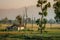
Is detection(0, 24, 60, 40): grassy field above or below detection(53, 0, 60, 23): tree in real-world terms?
below

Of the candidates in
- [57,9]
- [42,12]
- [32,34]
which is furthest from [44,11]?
[32,34]

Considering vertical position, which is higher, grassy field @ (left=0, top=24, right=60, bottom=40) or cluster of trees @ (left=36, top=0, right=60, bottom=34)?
cluster of trees @ (left=36, top=0, right=60, bottom=34)

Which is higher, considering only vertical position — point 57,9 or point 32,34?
point 57,9

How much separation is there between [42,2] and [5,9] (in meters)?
0.56

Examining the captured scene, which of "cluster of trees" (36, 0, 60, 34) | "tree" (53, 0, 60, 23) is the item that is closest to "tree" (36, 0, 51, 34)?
Answer: "cluster of trees" (36, 0, 60, 34)

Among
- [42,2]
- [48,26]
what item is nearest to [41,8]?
[42,2]

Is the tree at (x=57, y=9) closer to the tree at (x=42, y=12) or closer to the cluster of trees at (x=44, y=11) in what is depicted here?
the cluster of trees at (x=44, y=11)

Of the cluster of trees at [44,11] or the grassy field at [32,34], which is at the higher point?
the cluster of trees at [44,11]

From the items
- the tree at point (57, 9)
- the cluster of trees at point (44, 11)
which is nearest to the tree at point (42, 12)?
the cluster of trees at point (44, 11)

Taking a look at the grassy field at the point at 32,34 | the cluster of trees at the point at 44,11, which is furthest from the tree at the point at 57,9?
the grassy field at the point at 32,34

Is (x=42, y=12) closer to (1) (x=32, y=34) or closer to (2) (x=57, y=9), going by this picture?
(2) (x=57, y=9)

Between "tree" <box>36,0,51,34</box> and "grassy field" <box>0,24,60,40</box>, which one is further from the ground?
"tree" <box>36,0,51,34</box>

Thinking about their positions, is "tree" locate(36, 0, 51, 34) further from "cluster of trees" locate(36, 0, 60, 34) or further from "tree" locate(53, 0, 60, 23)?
"tree" locate(53, 0, 60, 23)

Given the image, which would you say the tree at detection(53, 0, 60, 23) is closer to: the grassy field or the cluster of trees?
the cluster of trees
